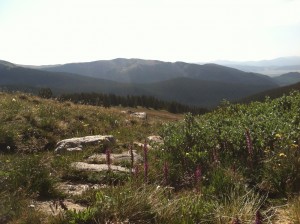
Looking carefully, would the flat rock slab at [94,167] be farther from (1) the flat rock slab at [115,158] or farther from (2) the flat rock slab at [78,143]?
(2) the flat rock slab at [78,143]

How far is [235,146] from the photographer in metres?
8.45

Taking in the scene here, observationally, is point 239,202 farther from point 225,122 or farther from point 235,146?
point 225,122

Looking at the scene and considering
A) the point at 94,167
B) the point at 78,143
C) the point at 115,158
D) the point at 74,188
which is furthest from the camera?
the point at 78,143

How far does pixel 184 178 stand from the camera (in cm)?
760

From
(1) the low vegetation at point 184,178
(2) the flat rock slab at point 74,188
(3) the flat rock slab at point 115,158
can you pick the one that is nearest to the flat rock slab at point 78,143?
(1) the low vegetation at point 184,178

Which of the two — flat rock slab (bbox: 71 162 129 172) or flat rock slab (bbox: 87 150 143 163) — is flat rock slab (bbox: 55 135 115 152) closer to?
flat rock slab (bbox: 87 150 143 163)

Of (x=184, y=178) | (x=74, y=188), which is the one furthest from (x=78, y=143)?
(x=184, y=178)

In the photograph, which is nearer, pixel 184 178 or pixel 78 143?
pixel 184 178

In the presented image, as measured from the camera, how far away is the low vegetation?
17.1ft

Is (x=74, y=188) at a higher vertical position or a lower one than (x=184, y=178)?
lower

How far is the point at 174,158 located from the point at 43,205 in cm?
335

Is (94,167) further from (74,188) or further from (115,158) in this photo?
(74,188)

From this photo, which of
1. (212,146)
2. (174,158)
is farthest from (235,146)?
(174,158)

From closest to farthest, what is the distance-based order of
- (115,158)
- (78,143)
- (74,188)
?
(74,188) → (115,158) → (78,143)
